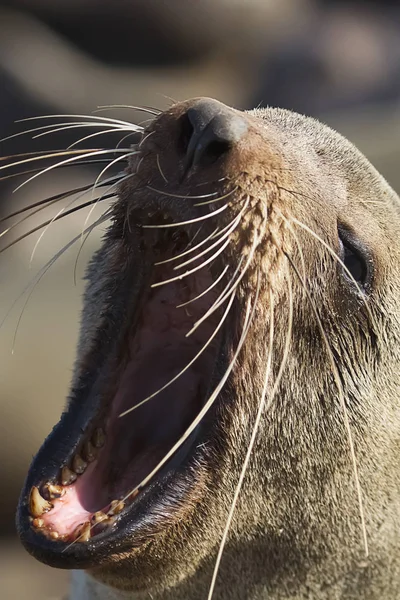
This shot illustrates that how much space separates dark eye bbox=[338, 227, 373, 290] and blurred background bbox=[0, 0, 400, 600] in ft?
7.59

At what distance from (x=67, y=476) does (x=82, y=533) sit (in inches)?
8.8

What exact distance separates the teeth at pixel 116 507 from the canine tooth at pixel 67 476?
0.16 metres

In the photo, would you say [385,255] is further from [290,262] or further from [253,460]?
[253,460]

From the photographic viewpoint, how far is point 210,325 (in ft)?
8.17

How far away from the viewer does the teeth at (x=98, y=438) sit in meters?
2.47

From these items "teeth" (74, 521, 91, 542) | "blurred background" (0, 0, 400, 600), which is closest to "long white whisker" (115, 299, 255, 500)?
"teeth" (74, 521, 91, 542)

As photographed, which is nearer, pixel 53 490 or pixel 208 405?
pixel 208 405

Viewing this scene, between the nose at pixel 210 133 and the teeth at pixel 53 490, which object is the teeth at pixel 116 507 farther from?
the nose at pixel 210 133

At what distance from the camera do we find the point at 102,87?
20.2 ft

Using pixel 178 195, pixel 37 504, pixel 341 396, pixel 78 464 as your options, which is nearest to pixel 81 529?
pixel 37 504

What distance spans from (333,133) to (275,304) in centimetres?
78

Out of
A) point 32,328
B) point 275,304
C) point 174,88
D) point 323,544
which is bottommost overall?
point 323,544

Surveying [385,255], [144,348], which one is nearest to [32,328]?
[144,348]

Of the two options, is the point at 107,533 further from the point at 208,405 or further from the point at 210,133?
the point at 210,133
